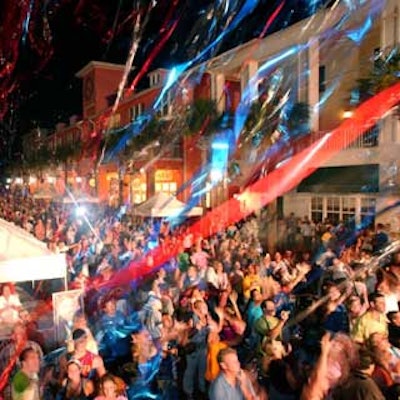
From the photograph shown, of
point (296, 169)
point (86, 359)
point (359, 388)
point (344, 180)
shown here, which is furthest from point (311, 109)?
point (359, 388)

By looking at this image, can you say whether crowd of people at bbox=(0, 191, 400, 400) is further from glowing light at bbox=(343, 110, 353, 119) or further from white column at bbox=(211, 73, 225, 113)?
white column at bbox=(211, 73, 225, 113)

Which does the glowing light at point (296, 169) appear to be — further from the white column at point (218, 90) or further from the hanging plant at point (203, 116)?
the white column at point (218, 90)

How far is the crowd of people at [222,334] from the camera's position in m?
3.36

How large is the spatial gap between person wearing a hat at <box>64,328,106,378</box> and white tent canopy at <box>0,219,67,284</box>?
1817 millimetres

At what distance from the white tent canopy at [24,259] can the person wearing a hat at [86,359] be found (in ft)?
5.96

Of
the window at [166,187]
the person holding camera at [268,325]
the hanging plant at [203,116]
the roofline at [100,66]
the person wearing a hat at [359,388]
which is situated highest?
the roofline at [100,66]

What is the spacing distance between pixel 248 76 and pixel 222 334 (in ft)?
47.5

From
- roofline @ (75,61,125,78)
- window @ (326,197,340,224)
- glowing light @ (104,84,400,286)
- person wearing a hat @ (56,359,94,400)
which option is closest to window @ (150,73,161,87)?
roofline @ (75,61,125,78)

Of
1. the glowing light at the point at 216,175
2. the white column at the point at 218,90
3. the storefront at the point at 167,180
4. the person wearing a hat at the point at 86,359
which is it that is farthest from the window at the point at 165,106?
the person wearing a hat at the point at 86,359

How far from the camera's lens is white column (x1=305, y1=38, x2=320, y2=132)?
15.0 m

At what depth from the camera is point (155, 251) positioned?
10.1m

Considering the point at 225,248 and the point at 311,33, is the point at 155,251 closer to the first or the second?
the point at 225,248

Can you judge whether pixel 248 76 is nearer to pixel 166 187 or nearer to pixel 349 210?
pixel 349 210

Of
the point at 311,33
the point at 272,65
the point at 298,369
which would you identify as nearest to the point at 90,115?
the point at 272,65
